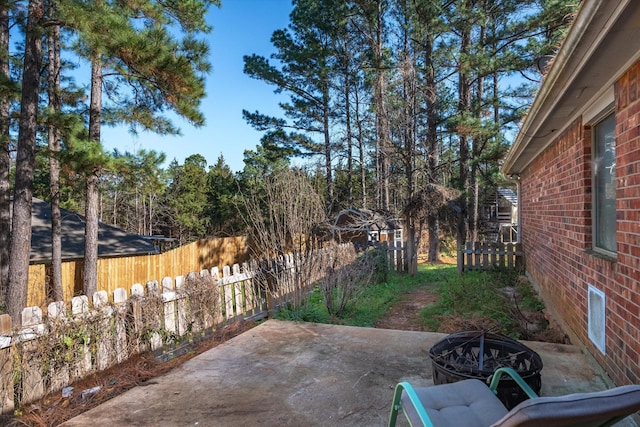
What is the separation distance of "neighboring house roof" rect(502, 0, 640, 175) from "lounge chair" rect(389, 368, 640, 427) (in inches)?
62.2

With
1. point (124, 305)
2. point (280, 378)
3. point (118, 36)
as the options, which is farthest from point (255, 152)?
point (280, 378)

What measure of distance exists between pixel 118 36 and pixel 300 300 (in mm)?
4917

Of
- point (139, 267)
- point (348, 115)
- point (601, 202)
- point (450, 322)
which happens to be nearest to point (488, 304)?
point (450, 322)

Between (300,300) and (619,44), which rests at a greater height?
(619,44)

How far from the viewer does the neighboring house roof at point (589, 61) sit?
1712 mm

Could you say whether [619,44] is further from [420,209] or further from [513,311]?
[420,209]

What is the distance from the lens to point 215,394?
2795 mm

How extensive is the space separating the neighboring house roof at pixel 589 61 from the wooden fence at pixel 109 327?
427 centimetres

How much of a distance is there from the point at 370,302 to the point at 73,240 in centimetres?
1039

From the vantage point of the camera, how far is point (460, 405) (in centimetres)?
184

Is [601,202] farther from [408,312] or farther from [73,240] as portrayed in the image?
[73,240]

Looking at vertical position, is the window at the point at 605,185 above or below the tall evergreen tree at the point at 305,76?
below

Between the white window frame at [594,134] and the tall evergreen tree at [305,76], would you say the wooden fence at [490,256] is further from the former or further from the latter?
the tall evergreen tree at [305,76]

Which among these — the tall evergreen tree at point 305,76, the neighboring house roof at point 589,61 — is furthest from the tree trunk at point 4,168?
the neighboring house roof at point 589,61
